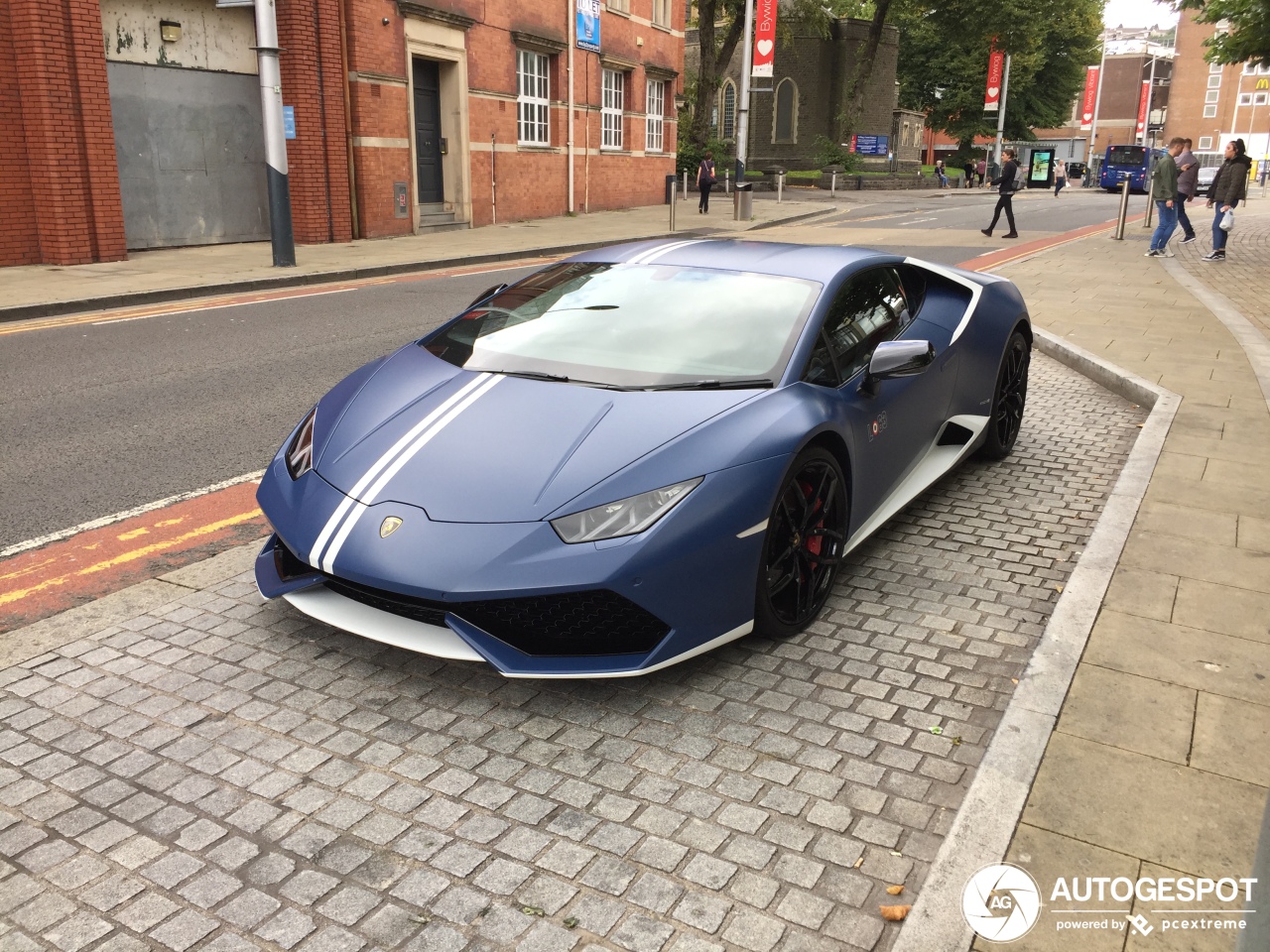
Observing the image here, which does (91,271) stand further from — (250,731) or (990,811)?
(990,811)

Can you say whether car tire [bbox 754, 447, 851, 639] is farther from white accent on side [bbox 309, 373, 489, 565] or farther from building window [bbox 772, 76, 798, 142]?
building window [bbox 772, 76, 798, 142]

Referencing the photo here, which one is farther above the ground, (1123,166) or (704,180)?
(1123,166)

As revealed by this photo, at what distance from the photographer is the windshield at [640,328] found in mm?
3979

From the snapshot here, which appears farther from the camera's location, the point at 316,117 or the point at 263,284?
the point at 316,117

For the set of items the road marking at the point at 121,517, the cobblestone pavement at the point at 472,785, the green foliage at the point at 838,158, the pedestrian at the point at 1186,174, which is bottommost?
the cobblestone pavement at the point at 472,785

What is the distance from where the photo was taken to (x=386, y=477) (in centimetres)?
348

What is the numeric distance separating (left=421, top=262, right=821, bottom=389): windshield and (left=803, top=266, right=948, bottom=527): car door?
0.19 meters

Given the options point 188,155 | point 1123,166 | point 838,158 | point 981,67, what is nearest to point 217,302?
point 188,155

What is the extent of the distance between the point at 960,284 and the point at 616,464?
3.15 meters

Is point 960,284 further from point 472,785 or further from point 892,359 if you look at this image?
point 472,785

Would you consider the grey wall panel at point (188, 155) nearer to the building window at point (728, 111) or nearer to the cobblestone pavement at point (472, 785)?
the cobblestone pavement at point (472, 785)

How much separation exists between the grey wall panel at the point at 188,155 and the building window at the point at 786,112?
158 ft

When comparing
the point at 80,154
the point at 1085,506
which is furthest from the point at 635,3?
the point at 1085,506

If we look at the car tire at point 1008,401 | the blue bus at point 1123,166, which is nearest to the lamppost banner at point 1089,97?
the blue bus at point 1123,166
